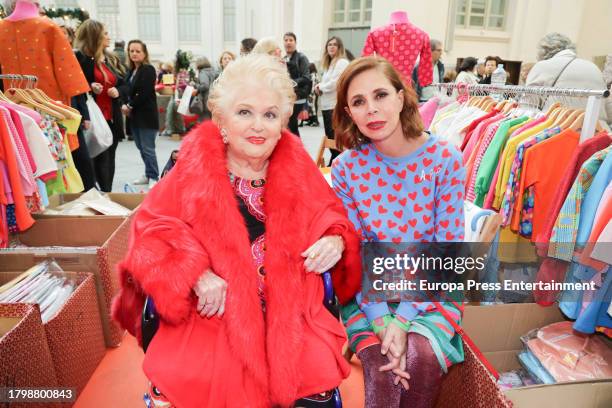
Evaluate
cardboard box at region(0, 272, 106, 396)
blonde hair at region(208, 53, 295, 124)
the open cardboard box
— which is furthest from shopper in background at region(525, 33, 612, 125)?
cardboard box at region(0, 272, 106, 396)

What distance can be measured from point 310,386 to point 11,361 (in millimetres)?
953

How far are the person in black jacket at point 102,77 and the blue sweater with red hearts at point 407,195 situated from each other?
3234 millimetres

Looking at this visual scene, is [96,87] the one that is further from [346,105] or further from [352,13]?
[352,13]

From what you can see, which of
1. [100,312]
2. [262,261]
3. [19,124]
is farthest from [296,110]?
[262,261]

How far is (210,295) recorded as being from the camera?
1248 millimetres

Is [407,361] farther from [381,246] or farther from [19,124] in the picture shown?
[19,124]

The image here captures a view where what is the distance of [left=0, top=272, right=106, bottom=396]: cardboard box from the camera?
1.67 meters

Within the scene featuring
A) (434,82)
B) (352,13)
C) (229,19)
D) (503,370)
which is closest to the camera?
(503,370)

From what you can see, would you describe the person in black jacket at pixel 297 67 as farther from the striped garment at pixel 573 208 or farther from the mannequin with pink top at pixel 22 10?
the striped garment at pixel 573 208

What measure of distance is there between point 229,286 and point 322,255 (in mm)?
306

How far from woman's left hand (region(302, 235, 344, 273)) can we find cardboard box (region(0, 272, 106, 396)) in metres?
1.07

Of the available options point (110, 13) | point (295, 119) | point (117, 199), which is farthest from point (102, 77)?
point (110, 13)

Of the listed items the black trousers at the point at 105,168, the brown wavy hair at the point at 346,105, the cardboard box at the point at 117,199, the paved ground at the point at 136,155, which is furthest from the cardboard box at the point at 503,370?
the paved ground at the point at 136,155

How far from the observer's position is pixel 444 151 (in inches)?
61.9
